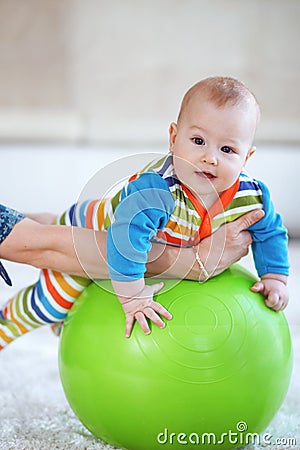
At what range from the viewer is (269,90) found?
3.71 metres

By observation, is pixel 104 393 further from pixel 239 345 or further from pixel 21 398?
pixel 21 398

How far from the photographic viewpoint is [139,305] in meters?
1.31

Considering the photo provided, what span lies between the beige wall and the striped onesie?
7.22 ft

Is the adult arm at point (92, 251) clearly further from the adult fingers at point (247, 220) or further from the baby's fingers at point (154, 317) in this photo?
the baby's fingers at point (154, 317)

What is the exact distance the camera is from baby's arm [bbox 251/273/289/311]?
1.40m

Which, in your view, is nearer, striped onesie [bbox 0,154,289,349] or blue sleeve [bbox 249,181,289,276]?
striped onesie [bbox 0,154,289,349]

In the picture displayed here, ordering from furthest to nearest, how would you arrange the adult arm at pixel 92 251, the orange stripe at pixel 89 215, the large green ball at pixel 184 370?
the orange stripe at pixel 89 215, the adult arm at pixel 92 251, the large green ball at pixel 184 370

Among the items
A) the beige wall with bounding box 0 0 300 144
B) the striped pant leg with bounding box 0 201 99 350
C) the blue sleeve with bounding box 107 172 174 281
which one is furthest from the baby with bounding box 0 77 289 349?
the beige wall with bounding box 0 0 300 144

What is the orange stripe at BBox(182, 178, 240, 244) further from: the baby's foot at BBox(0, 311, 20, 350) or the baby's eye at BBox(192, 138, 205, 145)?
the baby's foot at BBox(0, 311, 20, 350)

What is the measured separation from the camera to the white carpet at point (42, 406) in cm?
145

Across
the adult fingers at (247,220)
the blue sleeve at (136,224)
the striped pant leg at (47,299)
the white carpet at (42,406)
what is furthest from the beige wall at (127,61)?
the blue sleeve at (136,224)

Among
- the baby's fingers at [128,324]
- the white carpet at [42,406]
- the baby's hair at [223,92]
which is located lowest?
the white carpet at [42,406]

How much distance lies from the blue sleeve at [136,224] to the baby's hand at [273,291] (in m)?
0.25

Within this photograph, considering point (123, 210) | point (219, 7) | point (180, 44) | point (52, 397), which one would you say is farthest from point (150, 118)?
point (123, 210)
